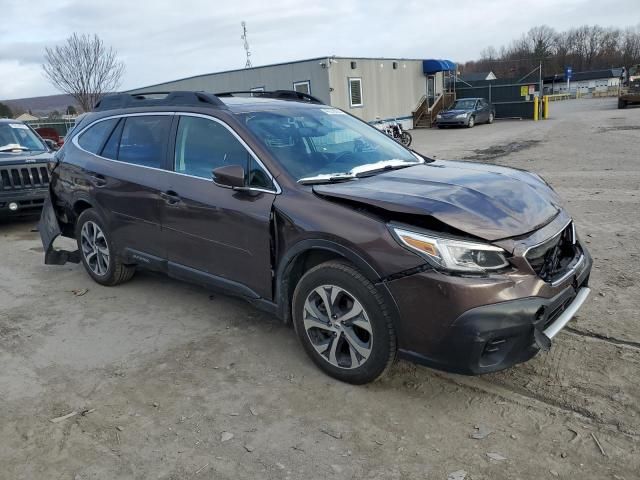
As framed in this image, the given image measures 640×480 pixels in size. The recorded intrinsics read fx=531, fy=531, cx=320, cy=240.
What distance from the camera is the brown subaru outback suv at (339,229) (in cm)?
289

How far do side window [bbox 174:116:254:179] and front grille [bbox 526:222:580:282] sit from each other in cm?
202

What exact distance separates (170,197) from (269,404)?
189 centimetres

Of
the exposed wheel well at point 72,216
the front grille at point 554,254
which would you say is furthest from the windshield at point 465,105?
the front grille at point 554,254

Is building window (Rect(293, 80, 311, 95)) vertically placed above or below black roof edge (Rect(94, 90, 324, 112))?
above

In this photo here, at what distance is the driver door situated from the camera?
3691 millimetres

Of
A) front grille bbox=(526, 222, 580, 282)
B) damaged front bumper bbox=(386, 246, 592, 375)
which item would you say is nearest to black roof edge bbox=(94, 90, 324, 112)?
damaged front bumper bbox=(386, 246, 592, 375)

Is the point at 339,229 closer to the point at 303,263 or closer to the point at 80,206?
the point at 303,263

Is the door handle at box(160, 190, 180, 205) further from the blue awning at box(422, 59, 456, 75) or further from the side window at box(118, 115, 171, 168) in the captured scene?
the blue awning at box(422, 59, 456, 75)

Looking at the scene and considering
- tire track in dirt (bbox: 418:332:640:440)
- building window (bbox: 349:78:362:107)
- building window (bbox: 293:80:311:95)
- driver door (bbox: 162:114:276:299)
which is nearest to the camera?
tire track in dirt (bbox: 418:332:640:440)

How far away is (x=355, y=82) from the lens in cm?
2620

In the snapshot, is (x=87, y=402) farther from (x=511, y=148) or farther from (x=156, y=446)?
(x=511, y=148)

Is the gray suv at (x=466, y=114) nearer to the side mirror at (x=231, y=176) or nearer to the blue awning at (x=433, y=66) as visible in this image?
the blue awning at (x=433, y=66)

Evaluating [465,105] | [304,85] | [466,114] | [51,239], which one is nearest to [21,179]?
[51,239]

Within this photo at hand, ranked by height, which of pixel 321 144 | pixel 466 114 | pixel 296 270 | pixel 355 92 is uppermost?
pixel 355 92
